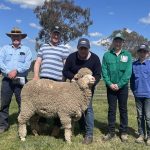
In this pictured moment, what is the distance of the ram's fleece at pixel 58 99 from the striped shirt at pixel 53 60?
0.33 m

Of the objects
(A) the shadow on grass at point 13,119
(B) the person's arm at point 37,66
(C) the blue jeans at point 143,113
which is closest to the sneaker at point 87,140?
(C) the blue jeans at point 143,113

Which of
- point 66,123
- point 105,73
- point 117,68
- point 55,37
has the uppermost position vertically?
point 55,37

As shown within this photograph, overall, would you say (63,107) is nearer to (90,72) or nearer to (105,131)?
(90,72)

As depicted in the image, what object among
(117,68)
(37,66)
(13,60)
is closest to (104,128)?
(117,68)

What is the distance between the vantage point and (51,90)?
7684 mm

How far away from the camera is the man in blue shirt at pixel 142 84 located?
812cm

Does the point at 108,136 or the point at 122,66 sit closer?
the point at 122,66

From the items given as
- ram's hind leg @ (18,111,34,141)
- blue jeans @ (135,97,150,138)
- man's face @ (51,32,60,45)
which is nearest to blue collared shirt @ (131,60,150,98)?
blue jeans @ (135,97,150,138)

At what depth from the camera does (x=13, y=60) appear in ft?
27.7

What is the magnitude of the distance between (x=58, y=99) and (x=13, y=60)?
157 centimetres

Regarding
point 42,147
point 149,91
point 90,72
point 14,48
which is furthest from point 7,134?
point 149,91

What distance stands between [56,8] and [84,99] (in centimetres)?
4603

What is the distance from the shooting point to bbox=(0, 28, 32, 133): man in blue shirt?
8.40m

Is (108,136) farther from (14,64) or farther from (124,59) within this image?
(14,64)
